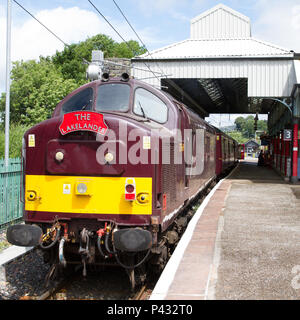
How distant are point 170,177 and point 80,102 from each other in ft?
6.69

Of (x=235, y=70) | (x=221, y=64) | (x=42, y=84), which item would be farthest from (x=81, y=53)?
(x=235, y=70)

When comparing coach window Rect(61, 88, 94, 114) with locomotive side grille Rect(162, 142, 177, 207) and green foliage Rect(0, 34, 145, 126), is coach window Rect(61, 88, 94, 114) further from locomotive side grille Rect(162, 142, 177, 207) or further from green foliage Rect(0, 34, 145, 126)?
green foliage Rect(0, 34, 145, 126)

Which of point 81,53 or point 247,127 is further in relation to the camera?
point 247,127

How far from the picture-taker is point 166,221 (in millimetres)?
6336

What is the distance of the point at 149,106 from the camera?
271 inches

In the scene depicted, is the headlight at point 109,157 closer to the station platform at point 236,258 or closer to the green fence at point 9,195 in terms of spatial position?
the station platform at point 236,258

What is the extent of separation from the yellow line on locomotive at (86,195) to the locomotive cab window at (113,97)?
1419mm

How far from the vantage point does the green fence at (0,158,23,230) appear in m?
10.2

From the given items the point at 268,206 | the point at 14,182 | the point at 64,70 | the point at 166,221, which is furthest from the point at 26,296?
the point at 64,70

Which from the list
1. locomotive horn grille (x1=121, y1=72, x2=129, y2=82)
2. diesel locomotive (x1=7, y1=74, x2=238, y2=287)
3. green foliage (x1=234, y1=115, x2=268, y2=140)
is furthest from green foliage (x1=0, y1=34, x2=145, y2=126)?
green foliage (x1=234, y1=115, x2=268, y2=140)

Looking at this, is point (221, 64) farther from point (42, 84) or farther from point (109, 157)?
point (42, 84)

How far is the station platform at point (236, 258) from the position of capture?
5188mm
